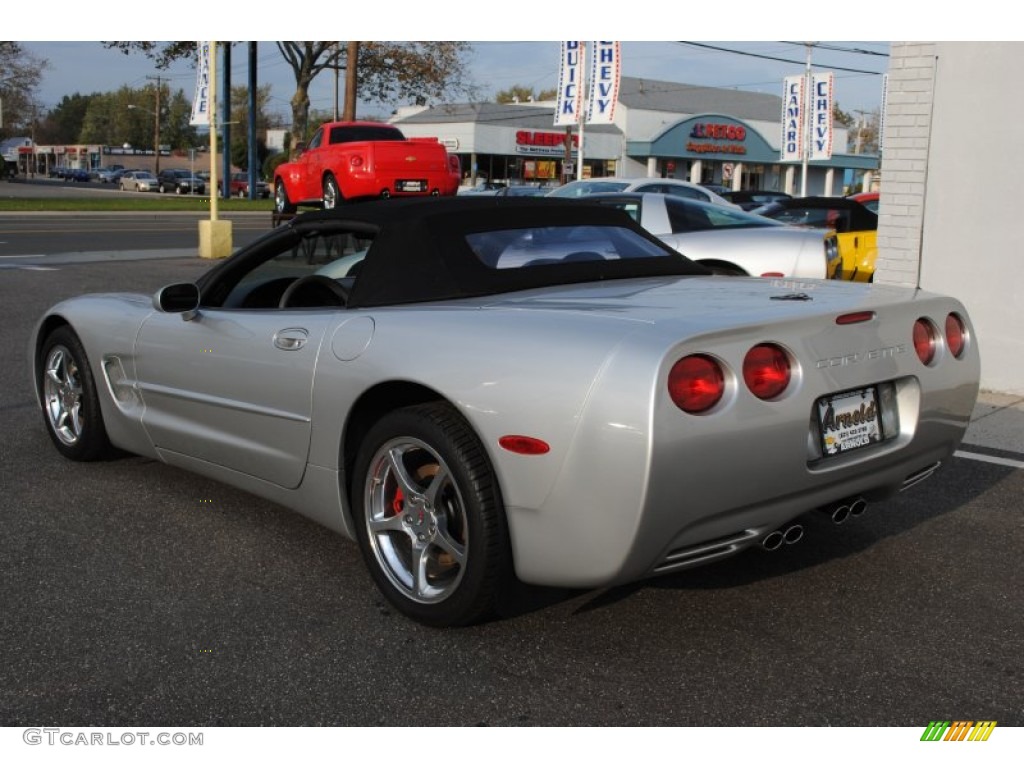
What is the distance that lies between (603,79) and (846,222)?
1730cm

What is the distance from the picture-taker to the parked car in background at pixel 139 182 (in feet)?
233

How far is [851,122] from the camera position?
396 feet

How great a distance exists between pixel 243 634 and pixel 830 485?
1.92 meters

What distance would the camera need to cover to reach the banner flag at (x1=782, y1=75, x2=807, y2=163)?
117 ft

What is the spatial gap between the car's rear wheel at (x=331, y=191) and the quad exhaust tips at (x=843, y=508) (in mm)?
16007

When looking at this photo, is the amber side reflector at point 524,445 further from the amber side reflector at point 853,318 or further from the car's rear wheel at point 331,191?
the car's rear wheel at point 331,191

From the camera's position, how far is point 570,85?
29.2 metres

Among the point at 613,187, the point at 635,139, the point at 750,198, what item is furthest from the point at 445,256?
the point at 635,139

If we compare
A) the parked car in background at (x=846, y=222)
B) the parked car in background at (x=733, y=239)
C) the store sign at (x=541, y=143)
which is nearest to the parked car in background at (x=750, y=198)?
the parked car in background at (x=846, y=222)

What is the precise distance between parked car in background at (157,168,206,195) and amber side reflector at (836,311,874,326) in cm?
6785

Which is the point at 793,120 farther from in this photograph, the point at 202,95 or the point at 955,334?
the point at 955,334

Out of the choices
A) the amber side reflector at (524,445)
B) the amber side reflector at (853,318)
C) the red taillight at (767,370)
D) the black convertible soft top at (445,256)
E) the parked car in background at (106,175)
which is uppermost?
the parked car in background at (106,175)

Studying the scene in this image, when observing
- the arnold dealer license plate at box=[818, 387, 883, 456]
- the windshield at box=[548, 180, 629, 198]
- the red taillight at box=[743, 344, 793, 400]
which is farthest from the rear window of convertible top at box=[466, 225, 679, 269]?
the windshield at box=[548, 180, 629, 198]

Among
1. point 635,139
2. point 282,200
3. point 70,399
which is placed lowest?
point 70,399
